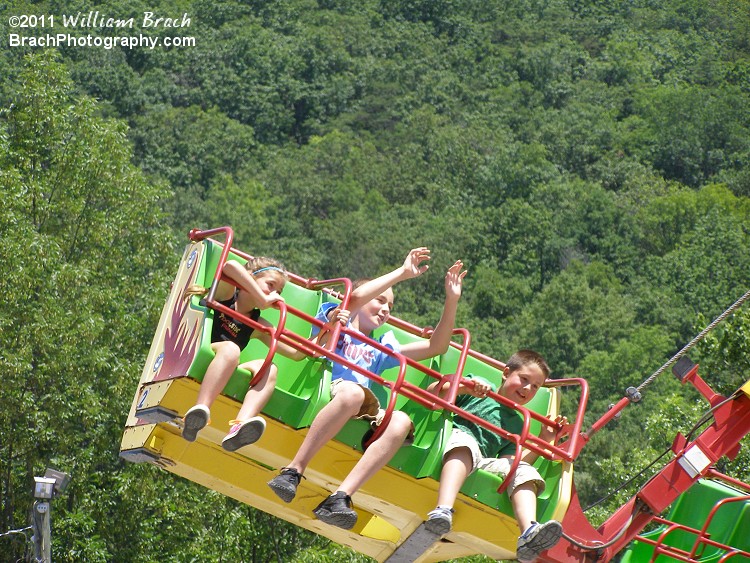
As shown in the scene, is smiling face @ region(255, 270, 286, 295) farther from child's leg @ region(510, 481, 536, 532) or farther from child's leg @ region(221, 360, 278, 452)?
child's leg @ region(510, 481, 536, 532)

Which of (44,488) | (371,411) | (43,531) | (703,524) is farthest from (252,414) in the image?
(43,531)

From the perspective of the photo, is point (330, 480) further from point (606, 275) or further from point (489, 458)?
point (606, 275)

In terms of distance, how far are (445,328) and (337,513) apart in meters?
1.71

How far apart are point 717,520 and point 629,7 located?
310 feet

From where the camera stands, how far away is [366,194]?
71.9m

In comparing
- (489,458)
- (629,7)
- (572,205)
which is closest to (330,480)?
(489,458)

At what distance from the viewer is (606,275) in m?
62.2

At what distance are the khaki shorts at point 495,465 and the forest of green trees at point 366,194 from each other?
8.77 meters

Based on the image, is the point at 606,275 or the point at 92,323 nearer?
the point at 92,323

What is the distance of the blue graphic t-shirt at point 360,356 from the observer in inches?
350

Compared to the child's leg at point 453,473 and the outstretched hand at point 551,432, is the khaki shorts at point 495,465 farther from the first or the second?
the outstretched hand at point 551,432

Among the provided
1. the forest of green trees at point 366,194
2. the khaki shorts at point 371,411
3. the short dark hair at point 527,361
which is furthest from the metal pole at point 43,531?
the forest of green trees at point 366,194

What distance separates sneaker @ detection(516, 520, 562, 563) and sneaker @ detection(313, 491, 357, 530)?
98 centimetres

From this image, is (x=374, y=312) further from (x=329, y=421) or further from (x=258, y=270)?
(x=329, y=421)
